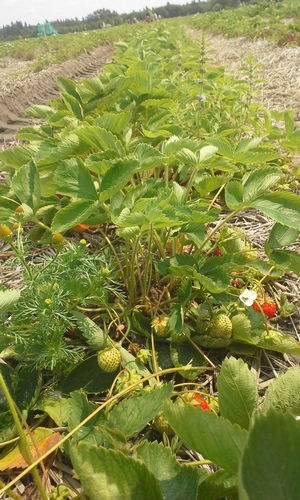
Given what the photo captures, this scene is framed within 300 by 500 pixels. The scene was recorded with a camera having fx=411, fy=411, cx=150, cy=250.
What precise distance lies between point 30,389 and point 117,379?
0.28 meters

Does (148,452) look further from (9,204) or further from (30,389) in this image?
(9,204)

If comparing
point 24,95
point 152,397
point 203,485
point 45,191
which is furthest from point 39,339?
point 24,95

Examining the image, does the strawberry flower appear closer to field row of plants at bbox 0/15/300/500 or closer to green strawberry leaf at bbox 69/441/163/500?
field row of plants at bbox 0/15/300/500

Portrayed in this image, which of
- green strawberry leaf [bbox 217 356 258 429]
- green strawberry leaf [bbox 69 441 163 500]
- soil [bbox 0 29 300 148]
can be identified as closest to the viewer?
green strawberry leaf [bbox 69 441 163 500]

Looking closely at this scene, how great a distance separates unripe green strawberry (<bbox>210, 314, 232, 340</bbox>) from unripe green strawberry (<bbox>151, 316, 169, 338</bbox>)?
17 cm

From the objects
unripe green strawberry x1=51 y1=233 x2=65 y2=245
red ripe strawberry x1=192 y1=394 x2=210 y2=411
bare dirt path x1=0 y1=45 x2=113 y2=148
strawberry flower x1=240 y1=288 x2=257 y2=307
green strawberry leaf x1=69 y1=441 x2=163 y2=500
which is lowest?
red ripe strawberry x1=192 y1=394 x2=210 y2=411

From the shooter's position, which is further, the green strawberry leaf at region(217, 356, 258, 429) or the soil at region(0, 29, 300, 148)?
the soil at region(0, 29, 300, 148)

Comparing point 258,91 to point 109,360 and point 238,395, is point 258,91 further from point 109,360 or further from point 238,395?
point 238,395

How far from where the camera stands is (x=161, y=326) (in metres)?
1.51

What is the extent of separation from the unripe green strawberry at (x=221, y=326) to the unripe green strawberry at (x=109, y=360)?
0.36 m

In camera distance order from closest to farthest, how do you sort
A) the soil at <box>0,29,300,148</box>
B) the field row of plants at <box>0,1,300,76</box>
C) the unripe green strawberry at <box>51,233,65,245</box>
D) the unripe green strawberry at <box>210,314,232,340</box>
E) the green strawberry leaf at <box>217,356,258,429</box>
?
the green strawberry leaf at <box>217,356,258,429</box>
the unripe green strawberry at <box>51,233,65,245</box>
the unripe green strawberry at <box>210,314,232,340</box>
the soil at <box>0,29,300,148</box>
the field row of plants at <box>0,1,300,76</box>

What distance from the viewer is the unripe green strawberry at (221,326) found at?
1452 mm

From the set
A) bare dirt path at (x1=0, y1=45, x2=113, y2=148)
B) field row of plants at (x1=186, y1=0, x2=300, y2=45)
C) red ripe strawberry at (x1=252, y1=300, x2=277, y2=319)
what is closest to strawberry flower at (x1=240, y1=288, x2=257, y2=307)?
A: red ripe strawberry at (x1=252, y1=300, x2=277, y2=319)

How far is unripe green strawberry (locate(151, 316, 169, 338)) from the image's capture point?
4.94 feet
